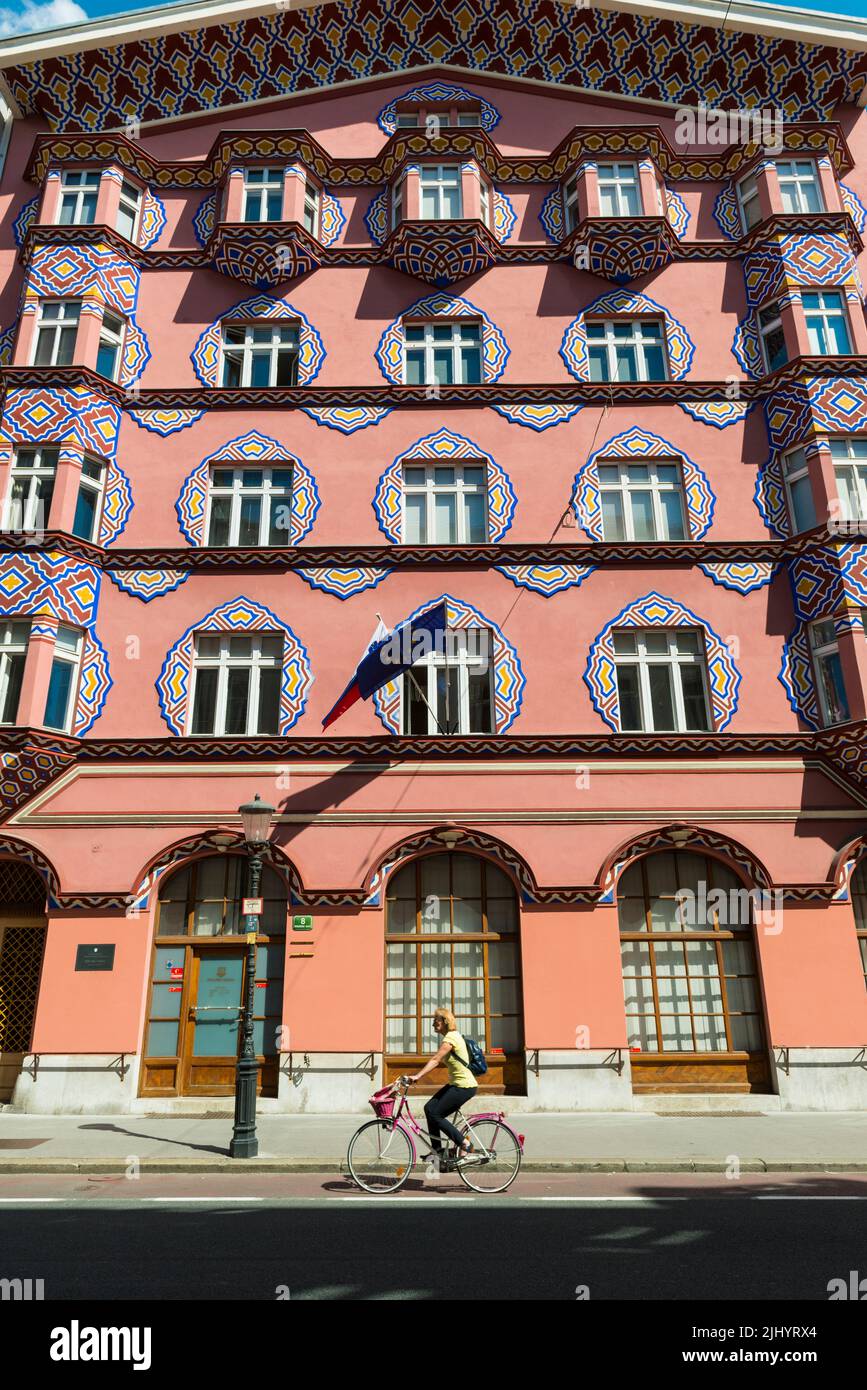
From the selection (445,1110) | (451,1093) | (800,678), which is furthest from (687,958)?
(445,1110)

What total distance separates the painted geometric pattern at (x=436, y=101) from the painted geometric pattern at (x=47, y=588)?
15.5m

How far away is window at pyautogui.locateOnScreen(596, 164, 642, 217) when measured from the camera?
74.4 feet

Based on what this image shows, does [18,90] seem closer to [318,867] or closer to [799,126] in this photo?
[799,126]

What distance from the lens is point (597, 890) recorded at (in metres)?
17.3

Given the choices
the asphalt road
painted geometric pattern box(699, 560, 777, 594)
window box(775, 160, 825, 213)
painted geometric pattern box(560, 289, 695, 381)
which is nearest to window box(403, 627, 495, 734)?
painted geometric pattern box(699, 560, 777, 594)

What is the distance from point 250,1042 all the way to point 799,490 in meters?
16.0

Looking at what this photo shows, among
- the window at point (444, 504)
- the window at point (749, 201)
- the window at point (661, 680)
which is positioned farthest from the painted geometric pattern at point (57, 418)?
the window at point (749, 201)

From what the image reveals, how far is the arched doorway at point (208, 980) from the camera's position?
17.0 m

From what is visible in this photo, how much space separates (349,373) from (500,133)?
9.22 m

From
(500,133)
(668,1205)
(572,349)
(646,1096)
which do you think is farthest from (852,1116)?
(500,133)

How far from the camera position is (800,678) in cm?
1867

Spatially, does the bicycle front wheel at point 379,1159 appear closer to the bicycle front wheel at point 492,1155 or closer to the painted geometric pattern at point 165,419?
the bicycle front wheel at point 492,1155

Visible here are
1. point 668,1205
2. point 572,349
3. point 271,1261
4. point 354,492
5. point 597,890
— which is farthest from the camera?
point 572,349

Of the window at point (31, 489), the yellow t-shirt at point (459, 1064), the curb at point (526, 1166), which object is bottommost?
the curb at point (526, 1166)
